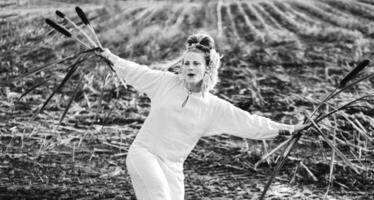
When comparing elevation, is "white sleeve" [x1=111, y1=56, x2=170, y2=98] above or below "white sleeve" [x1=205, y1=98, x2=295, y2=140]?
above

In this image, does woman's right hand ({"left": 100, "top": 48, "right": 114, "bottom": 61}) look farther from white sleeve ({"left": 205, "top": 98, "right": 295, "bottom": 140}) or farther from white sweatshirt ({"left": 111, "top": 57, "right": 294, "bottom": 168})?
white sleeve ({"left": 205, "top": 98, "right": 295, "bottom": 140})

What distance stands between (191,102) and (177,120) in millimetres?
98

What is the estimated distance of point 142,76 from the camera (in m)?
2.59

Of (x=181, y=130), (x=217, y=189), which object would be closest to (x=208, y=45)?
(x=181, y=130)

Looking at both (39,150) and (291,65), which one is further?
(291,65)

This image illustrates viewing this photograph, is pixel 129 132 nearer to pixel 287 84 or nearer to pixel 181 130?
pixel 287 84

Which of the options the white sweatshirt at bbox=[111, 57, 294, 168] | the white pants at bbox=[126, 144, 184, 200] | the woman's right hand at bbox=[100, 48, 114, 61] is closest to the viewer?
the white pants at bbox=[126, 144, 184, 200]

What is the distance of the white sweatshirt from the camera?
2480mm

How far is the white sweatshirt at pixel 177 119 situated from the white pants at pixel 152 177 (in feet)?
0.14

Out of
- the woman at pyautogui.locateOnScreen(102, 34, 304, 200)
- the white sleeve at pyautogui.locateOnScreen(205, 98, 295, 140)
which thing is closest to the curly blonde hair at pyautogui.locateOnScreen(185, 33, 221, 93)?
the woman at pyautogui.locateOnScreen(102, 34, 304, 200)

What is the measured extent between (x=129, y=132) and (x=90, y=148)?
0.29 m

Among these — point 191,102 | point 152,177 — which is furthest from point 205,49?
point 152,177

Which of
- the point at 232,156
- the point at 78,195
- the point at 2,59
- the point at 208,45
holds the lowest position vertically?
the point at 78,195

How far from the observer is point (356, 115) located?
14.0 ft
